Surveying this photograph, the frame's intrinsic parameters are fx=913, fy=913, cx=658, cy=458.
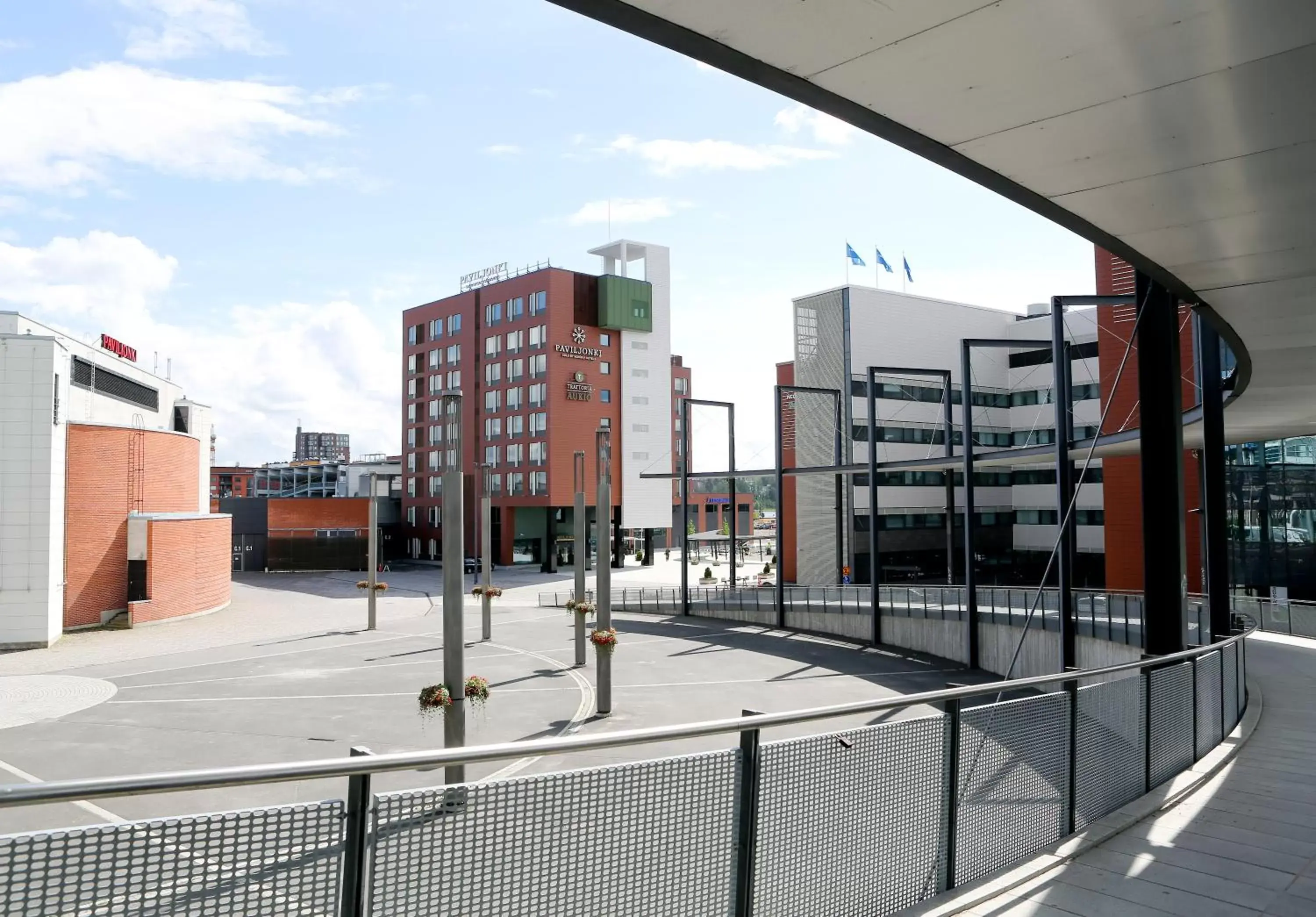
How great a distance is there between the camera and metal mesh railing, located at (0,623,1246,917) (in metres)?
2.58

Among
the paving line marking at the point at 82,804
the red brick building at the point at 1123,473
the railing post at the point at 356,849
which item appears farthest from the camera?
the red brick building at the point at 1123,473

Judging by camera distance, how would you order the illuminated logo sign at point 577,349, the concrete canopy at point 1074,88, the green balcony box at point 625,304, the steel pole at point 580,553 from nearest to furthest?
the concrete canopy at point 1074,88 < the steel pole at point 580,553 < the illuminated logo sign at point 577,349 < the green balcony box at point 625,304

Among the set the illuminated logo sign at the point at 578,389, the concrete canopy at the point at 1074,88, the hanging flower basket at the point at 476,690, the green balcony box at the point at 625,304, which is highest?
the green balcony box at the point at 625,304

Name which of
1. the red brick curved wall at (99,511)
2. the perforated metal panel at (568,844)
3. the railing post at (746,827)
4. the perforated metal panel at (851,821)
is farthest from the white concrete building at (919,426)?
the perforated metal panel at (568,844)

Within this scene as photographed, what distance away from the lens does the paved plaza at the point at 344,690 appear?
14391 millimetres

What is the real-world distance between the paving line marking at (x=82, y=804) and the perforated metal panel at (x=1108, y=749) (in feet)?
27.1

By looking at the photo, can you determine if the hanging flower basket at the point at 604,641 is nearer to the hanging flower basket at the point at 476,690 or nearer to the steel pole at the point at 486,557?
the hanging flower basket at the point at 476,690

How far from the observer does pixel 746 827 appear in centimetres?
404

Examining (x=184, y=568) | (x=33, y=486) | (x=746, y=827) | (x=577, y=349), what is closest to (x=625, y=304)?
(x=577, y=349)

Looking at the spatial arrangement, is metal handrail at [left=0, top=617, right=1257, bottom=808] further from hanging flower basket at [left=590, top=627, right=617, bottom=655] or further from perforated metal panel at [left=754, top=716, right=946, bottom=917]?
hanging flower basket at [left=590, top=627, right=617, bottom=655]

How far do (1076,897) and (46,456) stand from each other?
34.5 m

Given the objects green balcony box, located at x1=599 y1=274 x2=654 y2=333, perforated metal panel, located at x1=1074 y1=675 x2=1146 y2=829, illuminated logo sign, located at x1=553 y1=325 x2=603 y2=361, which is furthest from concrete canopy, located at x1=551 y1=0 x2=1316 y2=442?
green balcony box, located at x1=599 y1=274 x2=654 y2=333

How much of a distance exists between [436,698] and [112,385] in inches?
1522

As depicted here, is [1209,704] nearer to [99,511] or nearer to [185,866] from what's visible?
[185,866]
